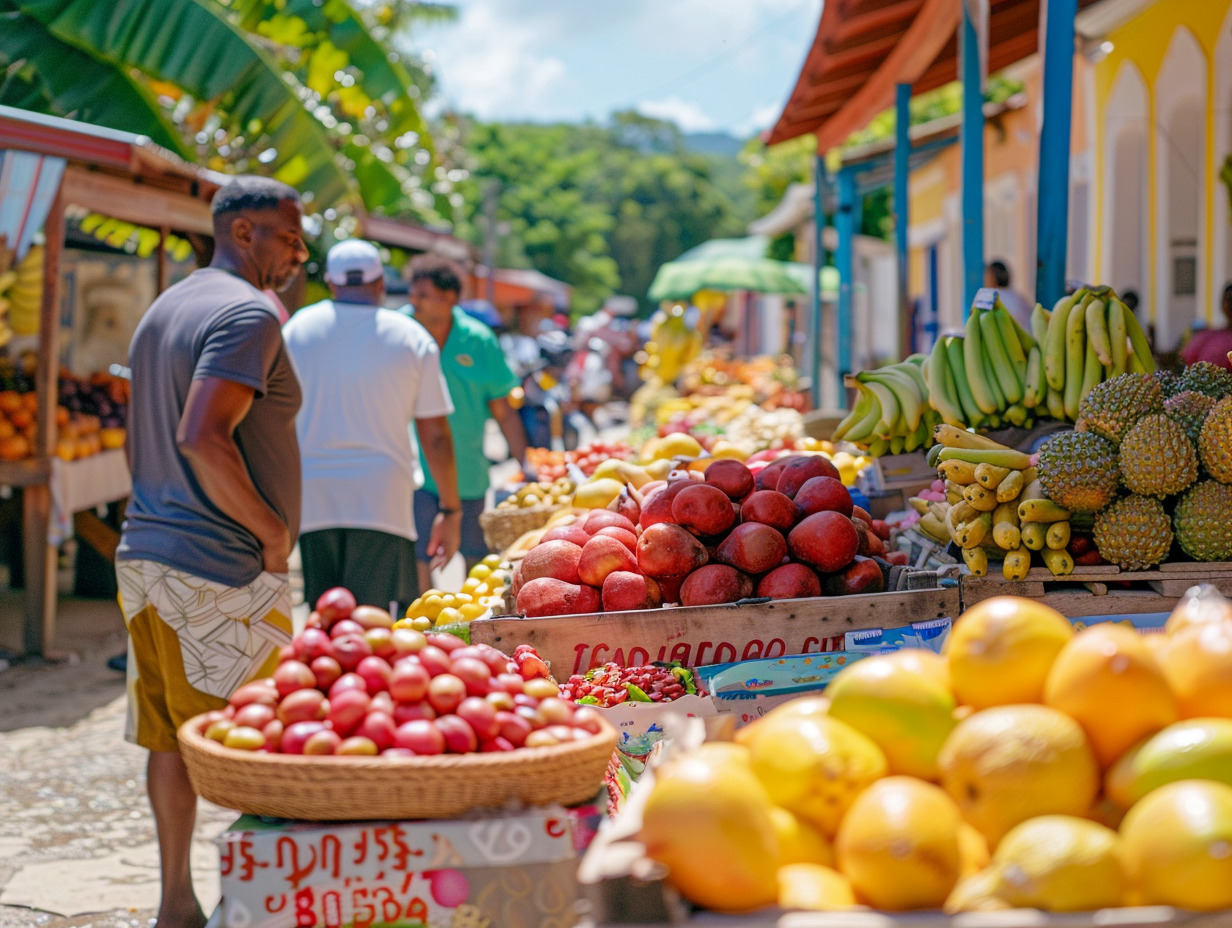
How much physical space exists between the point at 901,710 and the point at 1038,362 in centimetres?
257

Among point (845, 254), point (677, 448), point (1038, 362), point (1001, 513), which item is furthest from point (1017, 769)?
point (845, 254)

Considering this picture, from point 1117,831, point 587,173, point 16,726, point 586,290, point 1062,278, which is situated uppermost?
point 587,173

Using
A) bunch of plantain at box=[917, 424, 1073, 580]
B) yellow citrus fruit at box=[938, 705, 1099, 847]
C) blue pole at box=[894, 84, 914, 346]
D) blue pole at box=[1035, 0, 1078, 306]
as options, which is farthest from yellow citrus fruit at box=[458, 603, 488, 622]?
blue pole at box=[894, 84, 914, 346]

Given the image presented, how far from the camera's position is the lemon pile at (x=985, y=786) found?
157cm

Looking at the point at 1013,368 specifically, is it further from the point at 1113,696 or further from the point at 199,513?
the point at 199,513

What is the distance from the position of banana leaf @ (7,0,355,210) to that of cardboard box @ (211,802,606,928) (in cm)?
803

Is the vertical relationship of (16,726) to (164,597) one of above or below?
below

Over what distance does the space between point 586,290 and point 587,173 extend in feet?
55.5

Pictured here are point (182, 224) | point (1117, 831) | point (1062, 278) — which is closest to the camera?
point (1117, 831)

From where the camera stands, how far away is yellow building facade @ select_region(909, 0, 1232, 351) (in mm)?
8914

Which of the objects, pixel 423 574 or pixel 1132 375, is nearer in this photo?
pixel 1132 375

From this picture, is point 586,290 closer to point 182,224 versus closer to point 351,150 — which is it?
point 351,150

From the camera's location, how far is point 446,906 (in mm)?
2064

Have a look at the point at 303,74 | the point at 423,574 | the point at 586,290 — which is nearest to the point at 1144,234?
the point at 423,574
